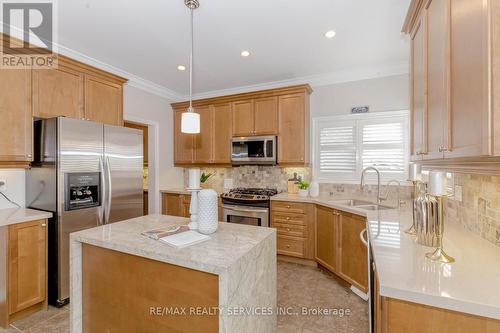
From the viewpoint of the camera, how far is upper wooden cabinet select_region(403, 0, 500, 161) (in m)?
0.81

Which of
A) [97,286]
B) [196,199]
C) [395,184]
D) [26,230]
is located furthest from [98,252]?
[395,184]

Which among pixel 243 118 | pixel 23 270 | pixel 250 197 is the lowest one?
pixel 23 270

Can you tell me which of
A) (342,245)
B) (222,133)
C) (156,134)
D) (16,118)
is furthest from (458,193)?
(156,134)

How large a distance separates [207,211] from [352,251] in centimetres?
180

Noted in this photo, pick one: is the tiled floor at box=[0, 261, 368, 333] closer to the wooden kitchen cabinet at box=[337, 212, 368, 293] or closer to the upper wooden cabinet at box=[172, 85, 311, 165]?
the wooden kitchen cabinet at box=[337, 212, 368, 293]

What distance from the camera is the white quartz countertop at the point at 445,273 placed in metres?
0.88

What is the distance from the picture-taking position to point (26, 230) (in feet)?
7.20

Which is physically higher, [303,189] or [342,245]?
[303,189]

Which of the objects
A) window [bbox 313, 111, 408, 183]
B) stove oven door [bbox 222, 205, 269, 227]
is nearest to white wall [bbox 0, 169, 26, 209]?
stove oven door [bbox 222, 205, 269, 227]

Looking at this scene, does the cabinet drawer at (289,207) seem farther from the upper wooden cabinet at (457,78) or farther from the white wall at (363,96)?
the upper wooden cabinet at (457,78)

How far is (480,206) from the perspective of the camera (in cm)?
153

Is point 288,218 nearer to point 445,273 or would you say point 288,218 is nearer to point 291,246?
point 291,246

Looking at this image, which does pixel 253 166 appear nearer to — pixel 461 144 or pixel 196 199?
pixel 196 199

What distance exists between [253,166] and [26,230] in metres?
3.00
